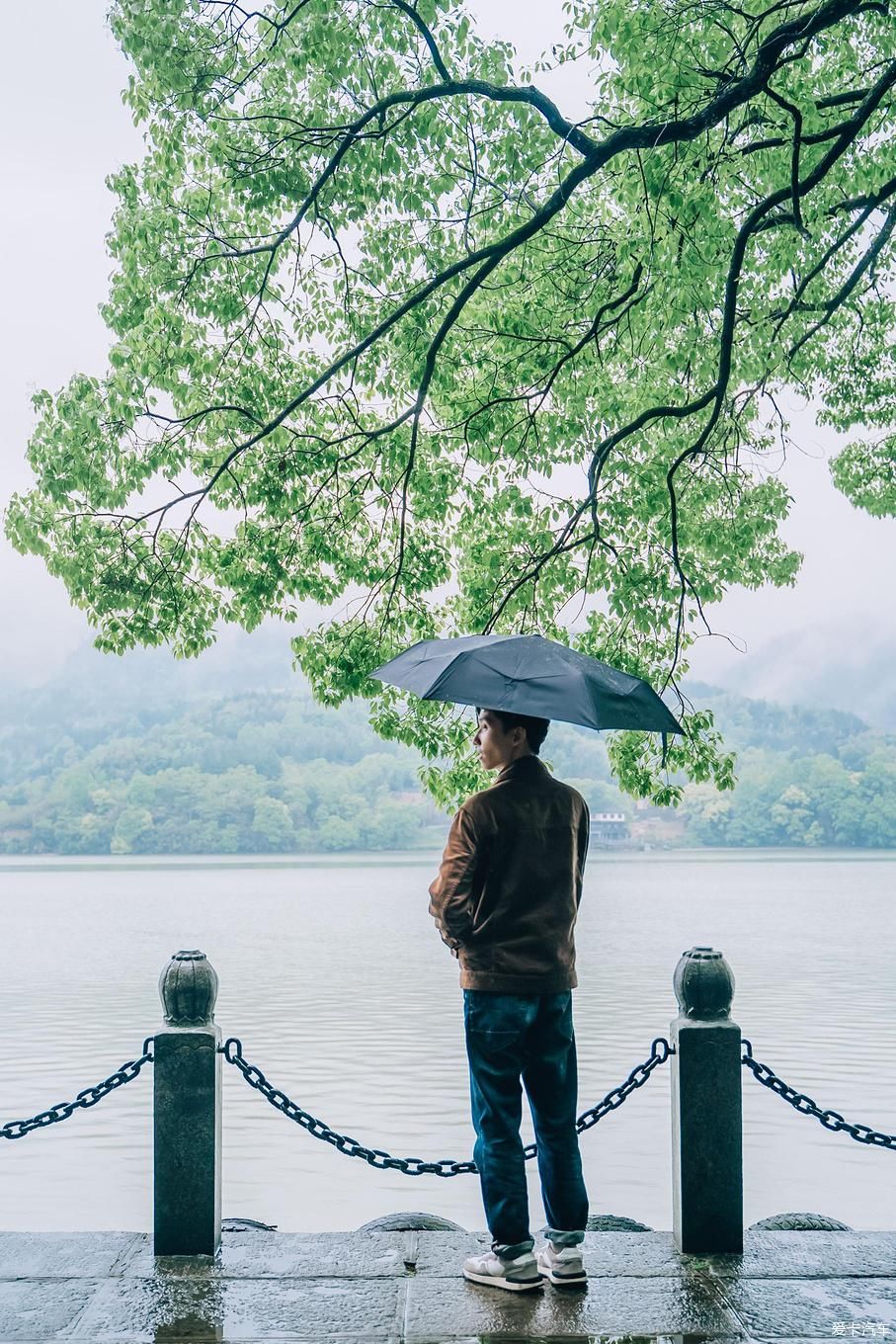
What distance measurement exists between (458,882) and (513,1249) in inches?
60.4

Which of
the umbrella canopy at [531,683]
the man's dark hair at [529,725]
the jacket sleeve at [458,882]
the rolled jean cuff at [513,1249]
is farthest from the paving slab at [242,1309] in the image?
the umbrella canopy at [531,683]

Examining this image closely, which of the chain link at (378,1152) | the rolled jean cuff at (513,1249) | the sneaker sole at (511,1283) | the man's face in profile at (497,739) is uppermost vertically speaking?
the man's face in profile at (497,739)

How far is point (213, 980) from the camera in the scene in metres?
5.96

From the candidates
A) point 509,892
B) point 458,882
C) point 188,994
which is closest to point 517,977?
point 509,892

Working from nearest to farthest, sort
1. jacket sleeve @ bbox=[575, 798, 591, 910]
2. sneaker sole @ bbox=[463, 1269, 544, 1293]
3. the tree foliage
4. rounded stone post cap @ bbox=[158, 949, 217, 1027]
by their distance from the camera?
sneaker sole @ bbox=[463, 1269, 544, 1293]
jacket sleeve @ bbox=[575, 798, 591, 910]
rounded stone post cap @ bbox=[158, 949, 217, 1027]
the tree foliage

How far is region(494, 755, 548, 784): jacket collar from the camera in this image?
528cm

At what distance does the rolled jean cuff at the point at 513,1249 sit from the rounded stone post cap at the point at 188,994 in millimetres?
1565

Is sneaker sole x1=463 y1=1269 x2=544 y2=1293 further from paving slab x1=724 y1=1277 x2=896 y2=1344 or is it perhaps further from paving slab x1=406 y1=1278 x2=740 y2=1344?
paving slab x1=724 y1=1277 x2=896 y2=1344

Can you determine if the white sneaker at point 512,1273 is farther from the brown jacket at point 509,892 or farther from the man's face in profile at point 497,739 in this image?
the man's face in profile at point 497,739

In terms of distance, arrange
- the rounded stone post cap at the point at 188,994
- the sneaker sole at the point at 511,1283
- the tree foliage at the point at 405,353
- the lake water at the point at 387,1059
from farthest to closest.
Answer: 1. the lake water at the point at 387,1059
2. the tree foliage at the point at 405,353
3. the rounded stone post cap at the point at 188,994
4. the sneaker sole at the point at 511,1283

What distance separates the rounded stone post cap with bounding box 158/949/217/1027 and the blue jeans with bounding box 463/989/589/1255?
1330 millimetres

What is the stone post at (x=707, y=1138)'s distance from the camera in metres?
5.75

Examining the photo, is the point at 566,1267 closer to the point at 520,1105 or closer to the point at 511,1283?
the point at 511,1283

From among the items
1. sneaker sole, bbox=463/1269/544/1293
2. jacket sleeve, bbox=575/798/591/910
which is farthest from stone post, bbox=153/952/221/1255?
jacket sleeve, bbox=575/798/591/910
